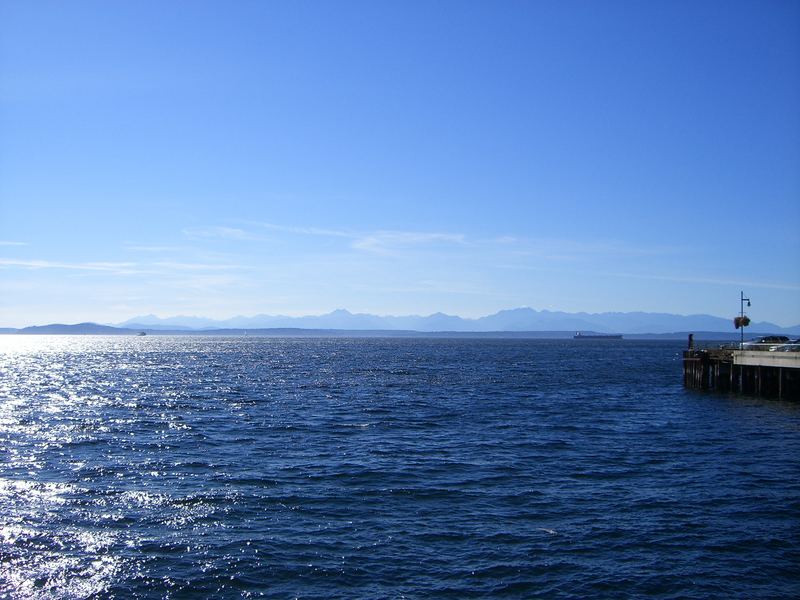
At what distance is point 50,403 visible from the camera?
54.1 metres

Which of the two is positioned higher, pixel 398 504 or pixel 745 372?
pixel 745 372

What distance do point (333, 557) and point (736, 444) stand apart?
25857 mm

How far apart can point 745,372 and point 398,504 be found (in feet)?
158

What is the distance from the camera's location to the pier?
55406mm

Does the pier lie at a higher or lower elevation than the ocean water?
higher

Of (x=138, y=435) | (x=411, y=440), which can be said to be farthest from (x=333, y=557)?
(x=138, y=435)

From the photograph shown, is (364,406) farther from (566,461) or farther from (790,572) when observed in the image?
(790,572)

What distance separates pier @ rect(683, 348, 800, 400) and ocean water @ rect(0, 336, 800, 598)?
8.60m

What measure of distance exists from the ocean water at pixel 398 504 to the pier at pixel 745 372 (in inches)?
338

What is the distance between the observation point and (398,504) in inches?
947

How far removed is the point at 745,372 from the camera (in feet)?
201

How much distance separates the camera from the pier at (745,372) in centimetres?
5541

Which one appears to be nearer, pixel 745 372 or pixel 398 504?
pixel 398 504

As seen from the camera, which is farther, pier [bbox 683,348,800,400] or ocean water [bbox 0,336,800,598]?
pier [bbox 683,348,800,400]
